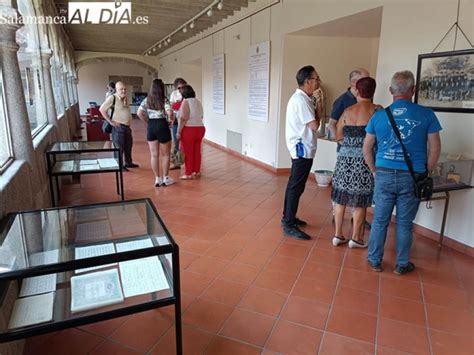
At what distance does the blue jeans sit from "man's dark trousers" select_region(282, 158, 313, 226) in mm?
752

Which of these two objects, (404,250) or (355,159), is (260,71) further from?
A: (404,250)

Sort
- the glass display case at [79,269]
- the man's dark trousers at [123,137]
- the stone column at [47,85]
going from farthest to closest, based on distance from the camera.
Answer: the man's dark trousers at [123,137] < the stone column at [47,85] < the glass display case at [79,269]

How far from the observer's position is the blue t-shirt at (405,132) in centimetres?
244

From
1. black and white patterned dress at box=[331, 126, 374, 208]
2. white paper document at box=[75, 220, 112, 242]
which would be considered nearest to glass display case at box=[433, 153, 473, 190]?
black and white patterned dress at box=[331, 126, 374, 208]

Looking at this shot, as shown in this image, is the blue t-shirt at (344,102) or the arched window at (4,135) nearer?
the arched window at (4,135)

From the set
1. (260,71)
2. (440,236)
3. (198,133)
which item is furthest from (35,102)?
(440,236)

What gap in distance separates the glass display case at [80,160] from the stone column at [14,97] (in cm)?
90

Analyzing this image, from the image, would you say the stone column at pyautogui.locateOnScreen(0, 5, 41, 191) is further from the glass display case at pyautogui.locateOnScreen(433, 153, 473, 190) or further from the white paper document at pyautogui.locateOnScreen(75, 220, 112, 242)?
the glass display case at pyautogui.locateOnScreen(433, 153, 473, 190)

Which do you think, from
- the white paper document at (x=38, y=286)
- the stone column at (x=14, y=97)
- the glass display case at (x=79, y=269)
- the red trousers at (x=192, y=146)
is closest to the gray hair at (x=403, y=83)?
the glass display case at (x=79, y=269)

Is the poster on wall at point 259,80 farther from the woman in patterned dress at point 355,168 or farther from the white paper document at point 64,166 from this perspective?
the white paper document at point 64,166

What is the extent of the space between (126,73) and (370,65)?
18759 mm

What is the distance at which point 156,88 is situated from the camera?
482 centimetres

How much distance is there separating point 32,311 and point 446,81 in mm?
3601

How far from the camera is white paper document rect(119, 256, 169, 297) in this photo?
1.67m
